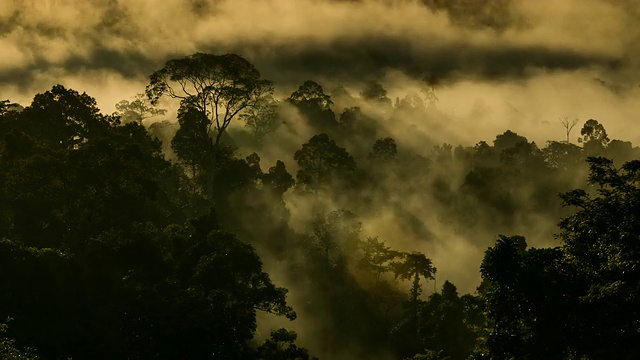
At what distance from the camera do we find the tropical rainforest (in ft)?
87.4

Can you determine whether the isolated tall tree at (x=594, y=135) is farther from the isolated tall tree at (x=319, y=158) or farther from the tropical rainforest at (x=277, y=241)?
the isolated tall tree at (x=319, y=158)

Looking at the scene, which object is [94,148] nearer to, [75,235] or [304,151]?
[75,235]

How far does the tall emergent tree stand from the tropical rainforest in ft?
0.72

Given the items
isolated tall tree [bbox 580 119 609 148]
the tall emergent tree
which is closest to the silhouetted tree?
the tall emergent tree

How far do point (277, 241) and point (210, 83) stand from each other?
2043 centimetres

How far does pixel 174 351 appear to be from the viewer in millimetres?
29766

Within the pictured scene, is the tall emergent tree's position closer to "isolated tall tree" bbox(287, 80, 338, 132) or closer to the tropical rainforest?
the tropical rainforest

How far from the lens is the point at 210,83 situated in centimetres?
6359

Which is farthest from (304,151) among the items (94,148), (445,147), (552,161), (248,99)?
(552,161)

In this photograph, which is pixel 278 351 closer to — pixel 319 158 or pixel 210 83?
pixel 210 83

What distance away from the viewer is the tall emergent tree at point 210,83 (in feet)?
205

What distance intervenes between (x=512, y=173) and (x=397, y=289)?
53.3 meters

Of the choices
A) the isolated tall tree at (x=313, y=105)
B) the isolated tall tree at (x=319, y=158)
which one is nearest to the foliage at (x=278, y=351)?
the isolated tall tree at (x=319, y=158)

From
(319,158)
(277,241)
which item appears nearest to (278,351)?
A: (277,241)
